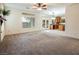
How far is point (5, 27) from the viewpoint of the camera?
2.83 m

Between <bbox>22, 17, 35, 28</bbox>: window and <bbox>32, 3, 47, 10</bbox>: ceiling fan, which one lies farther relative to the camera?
<bbox>22, 17, 35, 28</bbox>: window

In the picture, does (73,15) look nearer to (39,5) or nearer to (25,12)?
(39,5)

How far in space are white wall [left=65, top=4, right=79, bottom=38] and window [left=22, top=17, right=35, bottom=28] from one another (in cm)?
77

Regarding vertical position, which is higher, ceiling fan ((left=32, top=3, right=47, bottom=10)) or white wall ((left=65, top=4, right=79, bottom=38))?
ceiling fan ((left=32, top=3, right=47, bottom=10))

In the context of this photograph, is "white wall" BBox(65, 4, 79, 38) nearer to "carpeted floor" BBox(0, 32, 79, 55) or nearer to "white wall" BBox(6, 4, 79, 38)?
"white wall" BBox(6, 4, 79, 38)

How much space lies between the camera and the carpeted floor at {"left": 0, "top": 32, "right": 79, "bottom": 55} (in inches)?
110

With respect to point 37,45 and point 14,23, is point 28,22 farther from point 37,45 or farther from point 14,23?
point 37,45

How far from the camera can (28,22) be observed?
3061mm

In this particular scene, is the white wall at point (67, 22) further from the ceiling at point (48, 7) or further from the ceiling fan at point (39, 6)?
the ceiling fan at point (39, 6)

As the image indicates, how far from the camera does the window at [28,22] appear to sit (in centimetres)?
300

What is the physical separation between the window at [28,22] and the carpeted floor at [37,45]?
0.19 meters

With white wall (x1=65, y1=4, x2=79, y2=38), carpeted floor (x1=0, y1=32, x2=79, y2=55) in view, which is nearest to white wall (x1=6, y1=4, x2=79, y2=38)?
white wall (x1=65, y1=4, x2=79, y2=38)

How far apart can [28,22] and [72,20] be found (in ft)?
3.23

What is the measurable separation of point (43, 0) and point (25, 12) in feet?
1.57
